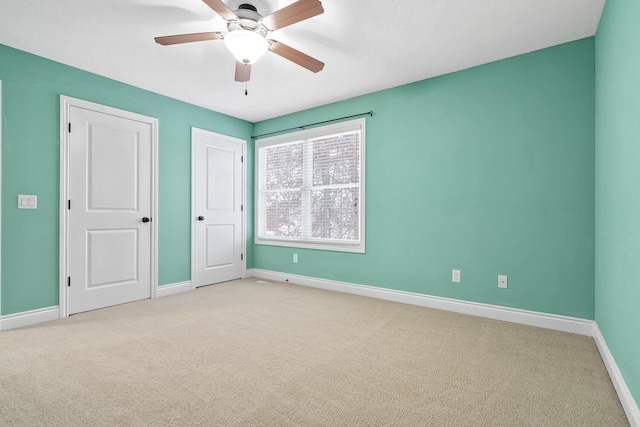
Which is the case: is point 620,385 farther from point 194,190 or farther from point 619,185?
point 194,190

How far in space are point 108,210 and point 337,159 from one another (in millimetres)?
2727

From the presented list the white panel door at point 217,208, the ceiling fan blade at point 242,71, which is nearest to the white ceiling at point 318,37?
the ceiling fan blade at point 242,71

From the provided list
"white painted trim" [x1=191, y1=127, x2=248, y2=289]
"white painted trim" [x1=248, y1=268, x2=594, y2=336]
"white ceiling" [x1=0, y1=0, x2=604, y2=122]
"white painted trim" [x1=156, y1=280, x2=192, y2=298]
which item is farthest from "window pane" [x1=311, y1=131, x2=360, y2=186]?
"white painted trim" [x1=156, y1=280, x2=192, y2=298]

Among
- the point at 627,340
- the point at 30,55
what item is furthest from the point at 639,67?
the point at 30,55

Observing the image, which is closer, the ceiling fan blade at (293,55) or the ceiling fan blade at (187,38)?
the ceiling fan blade at (187,38)

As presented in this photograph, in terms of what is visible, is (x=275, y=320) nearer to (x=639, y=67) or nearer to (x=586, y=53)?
(x=639, y=67)

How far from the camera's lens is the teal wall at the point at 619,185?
1537 mm

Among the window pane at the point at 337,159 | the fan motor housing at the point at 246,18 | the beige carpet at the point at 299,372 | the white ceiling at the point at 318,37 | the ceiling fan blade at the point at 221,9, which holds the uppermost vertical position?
the white ceiling at the point at 318,37

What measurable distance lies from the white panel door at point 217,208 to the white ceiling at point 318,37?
1.06 metres

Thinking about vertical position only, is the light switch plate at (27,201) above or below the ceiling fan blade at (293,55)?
below

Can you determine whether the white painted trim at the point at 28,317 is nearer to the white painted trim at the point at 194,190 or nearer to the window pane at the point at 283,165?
the white painted trim at the point at 194,190

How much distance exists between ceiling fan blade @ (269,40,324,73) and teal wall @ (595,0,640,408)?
1827 millimetres

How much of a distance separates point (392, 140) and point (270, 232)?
2.36 m

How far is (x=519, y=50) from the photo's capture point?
2.84 m
